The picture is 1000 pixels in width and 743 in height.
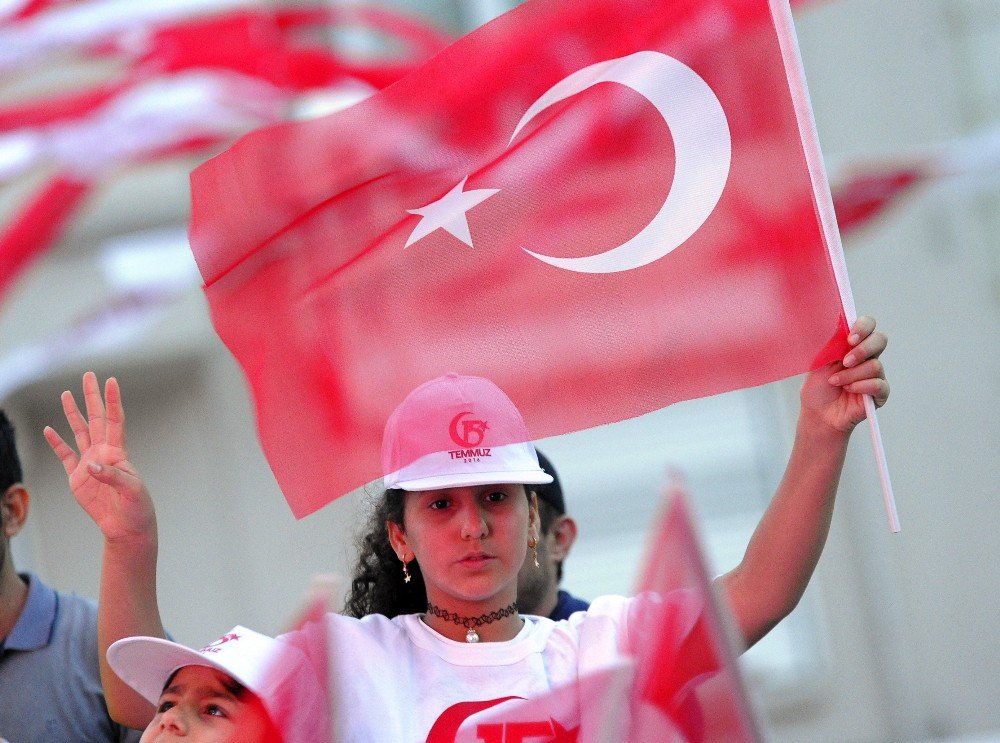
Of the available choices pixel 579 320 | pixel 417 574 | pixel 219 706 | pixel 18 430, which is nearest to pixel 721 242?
pixel 579 320

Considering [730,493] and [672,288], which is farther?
[730,493]

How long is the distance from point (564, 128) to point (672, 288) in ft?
1.29

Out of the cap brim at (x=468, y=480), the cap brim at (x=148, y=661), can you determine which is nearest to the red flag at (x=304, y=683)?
the cap brim at (x=148, y=661)

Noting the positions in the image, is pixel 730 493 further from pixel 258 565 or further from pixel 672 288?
pixel 672 288

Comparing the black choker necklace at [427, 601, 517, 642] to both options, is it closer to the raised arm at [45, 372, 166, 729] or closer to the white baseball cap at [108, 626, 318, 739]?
the white baseball cap at [108, 626, 318, 739]

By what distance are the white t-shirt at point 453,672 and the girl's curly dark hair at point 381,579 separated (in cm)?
18

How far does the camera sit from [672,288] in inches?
109

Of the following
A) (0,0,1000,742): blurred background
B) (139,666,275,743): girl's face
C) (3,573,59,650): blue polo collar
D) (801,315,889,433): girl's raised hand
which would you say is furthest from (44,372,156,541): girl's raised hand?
(0,0,1000,742): blurred background

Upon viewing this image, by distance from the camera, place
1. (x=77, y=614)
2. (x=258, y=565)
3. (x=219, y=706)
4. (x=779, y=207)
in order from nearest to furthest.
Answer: (x=219, y=706) < (x=779, y=207) < (x=77, y=614) < (x=258, y=565)

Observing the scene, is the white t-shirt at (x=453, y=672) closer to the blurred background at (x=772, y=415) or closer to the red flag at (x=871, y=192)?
the blurred background at (x=772, y=415)

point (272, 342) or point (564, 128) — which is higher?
point (564, 128)

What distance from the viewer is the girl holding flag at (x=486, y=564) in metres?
2.43

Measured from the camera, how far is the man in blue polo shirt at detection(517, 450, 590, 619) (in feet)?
10.2

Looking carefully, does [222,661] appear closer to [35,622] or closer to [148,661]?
[148,661]
